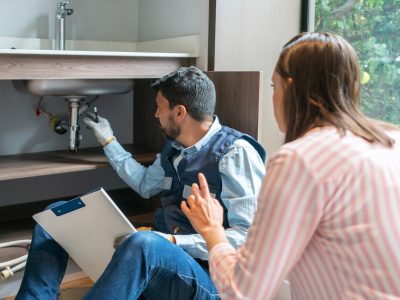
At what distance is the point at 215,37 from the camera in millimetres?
1960

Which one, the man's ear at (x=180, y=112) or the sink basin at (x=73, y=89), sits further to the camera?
the sink basin at (x=73, y=89)

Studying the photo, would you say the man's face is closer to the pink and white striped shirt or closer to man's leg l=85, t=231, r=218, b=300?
man's leg l=85, t=231, r=218, b=300

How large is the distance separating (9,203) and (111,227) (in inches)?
35.9

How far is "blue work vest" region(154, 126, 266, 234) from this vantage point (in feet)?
5.17

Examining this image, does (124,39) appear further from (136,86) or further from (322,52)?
(322,52)

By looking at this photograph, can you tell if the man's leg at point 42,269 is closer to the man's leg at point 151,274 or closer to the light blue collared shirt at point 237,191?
the man's leg at point 151,274

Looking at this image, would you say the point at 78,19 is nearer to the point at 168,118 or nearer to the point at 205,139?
the point at 168,118

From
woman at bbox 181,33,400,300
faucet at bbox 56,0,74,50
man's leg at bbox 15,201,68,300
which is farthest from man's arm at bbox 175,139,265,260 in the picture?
faucet at bbox 56,0,74,50

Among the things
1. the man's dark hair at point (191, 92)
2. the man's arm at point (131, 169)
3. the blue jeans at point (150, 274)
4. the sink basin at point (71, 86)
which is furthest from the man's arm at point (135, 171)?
the blue jeans at point (150, 274)

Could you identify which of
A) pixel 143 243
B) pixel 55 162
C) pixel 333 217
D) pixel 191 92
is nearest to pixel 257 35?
pixel 191 92

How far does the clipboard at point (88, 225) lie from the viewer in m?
1.44

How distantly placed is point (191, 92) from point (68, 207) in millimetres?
531

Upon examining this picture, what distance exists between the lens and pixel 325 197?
0.80 metres

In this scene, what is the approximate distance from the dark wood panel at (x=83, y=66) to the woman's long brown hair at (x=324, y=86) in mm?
1025
